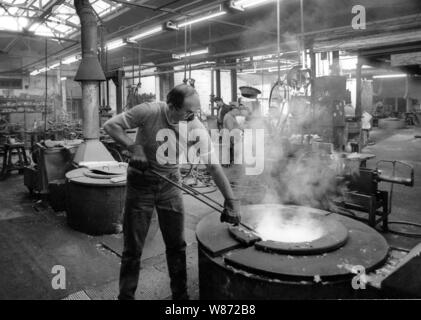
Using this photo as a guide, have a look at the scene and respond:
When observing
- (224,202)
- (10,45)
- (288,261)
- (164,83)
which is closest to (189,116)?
(224,202)

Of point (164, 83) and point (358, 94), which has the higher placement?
point (164, 83)

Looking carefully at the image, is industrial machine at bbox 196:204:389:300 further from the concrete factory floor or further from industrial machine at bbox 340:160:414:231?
industrial machine at bbox 340:160:414:231

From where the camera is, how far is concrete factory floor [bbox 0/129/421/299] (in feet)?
10.6

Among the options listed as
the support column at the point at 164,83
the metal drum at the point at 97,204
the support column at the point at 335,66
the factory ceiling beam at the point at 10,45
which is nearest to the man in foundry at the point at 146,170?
the metal drum at the point at 97,204

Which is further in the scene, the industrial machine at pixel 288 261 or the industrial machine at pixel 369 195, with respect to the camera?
the industrial machine at pixel 369 195

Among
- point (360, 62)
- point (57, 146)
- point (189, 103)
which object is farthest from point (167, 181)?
point (360, 62)

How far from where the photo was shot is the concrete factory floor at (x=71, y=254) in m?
3.24

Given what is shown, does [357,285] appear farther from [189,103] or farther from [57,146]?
[57,146]

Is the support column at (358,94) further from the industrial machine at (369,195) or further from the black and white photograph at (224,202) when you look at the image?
the industrial machine at (369,195)

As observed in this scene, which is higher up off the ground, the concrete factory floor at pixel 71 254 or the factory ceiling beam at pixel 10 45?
the factory ceiling beam at pixel 10 45

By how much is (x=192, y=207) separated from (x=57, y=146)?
2968 millimetres

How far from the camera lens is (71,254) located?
13.5ft

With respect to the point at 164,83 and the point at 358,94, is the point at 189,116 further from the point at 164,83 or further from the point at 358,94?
the point at 164,83

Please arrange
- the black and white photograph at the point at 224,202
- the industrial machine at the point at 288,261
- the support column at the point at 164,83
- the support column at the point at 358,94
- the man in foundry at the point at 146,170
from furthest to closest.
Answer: the support column at the point at 164,83, the support column at the point at 358,94, the man in foundry at the point at 146,170, the black and white photograph at the point at 224,202, the industrial machine at the point at 288,261
